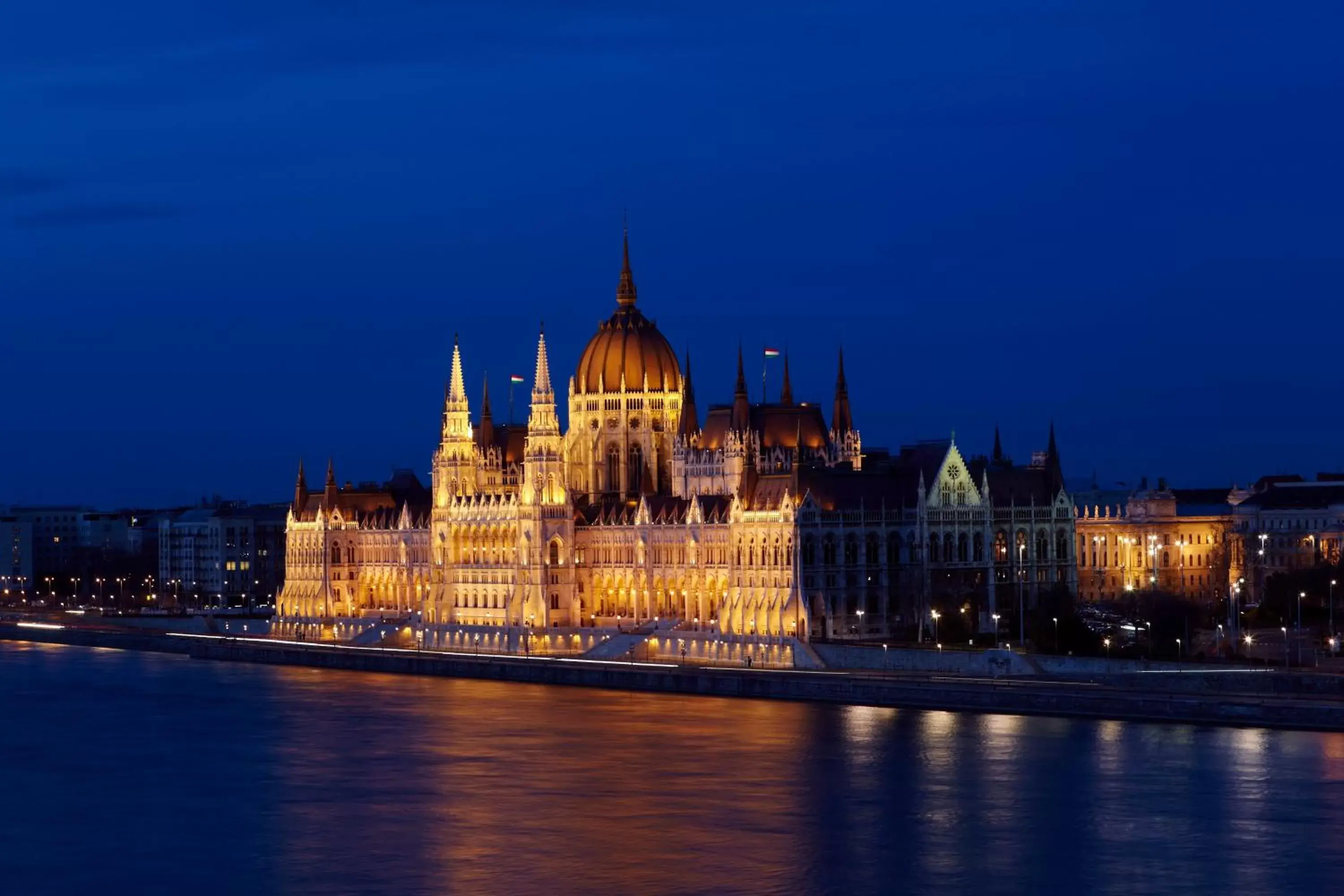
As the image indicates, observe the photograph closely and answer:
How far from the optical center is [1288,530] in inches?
5002

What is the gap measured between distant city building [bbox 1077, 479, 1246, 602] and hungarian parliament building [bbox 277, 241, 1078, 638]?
1156cm

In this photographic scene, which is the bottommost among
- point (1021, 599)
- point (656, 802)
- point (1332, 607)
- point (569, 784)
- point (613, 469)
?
point (656, 802)

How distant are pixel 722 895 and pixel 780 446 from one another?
2475 inches

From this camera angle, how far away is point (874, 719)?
269 feet

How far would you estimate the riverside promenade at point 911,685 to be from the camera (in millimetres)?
77375

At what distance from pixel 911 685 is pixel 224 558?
320ft

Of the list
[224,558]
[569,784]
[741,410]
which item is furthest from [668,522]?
[224,558]

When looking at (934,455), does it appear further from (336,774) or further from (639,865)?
(639,865)

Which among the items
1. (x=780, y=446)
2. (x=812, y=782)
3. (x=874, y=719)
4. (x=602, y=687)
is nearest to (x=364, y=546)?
(x=780, y=446)

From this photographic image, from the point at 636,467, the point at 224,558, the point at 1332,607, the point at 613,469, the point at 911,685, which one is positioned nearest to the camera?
the point at 911,685

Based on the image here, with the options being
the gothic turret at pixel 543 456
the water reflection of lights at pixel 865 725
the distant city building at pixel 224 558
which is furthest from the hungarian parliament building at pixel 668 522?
the distant city building at pixel 224 558

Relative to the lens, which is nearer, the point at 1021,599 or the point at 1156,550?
the point at 1021,599

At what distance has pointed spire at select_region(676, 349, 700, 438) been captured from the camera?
388 ft

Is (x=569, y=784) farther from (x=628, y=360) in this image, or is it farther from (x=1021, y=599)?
(x=628, y=360)
